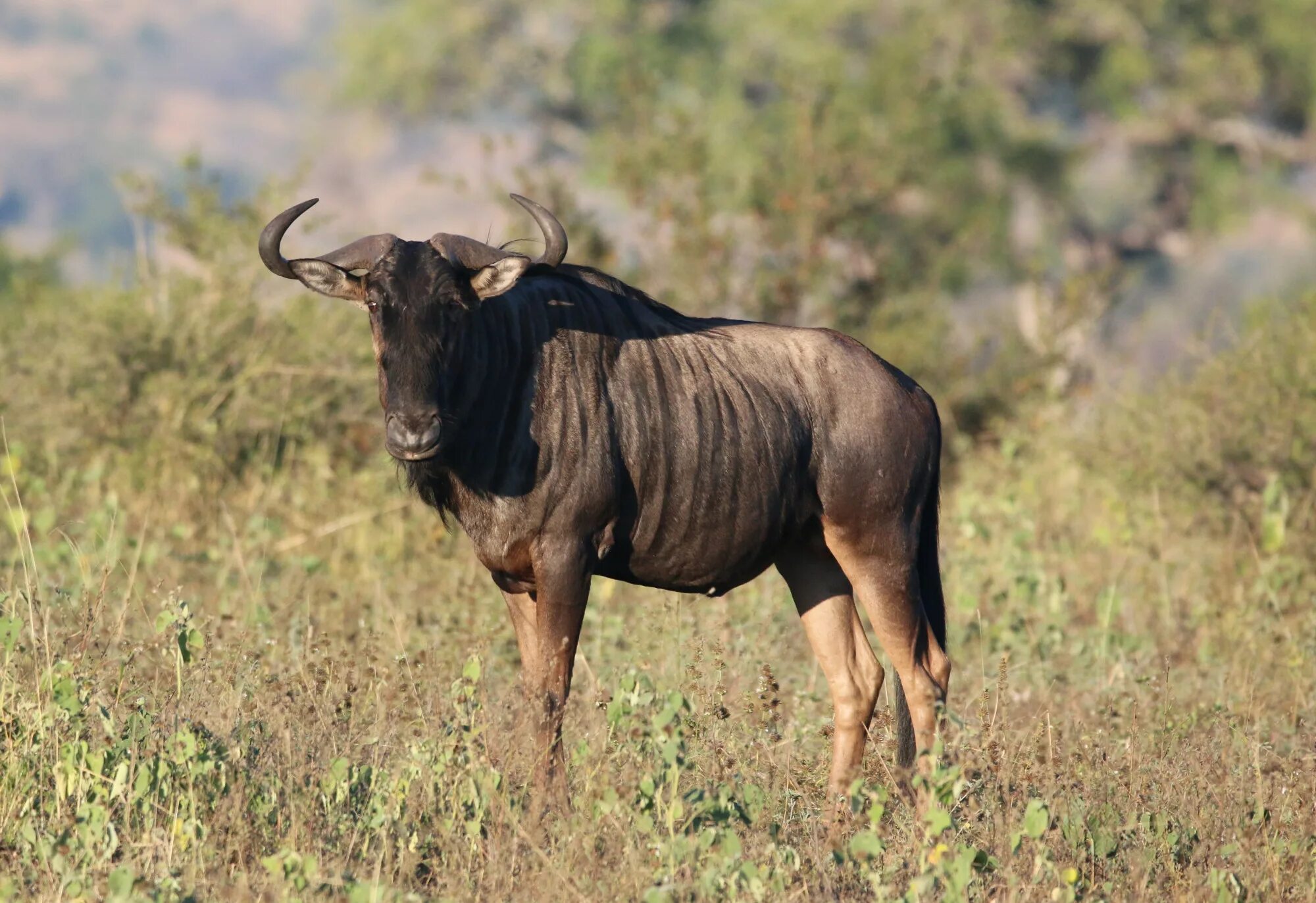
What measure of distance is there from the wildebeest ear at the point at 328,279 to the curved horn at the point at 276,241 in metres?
0.03

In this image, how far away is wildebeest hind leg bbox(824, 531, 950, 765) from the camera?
6090 millimetres

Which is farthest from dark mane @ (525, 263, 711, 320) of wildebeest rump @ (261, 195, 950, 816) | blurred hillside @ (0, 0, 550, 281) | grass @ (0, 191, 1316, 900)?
blurred hillside @ (0, 0, 550, 281)

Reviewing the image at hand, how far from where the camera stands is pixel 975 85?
1030 inches

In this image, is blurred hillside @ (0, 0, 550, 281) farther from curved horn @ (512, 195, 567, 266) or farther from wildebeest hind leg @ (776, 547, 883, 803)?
curved horn @ (512, 195, 567, 266)

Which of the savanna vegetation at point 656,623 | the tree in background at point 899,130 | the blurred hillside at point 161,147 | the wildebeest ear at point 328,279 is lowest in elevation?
the blurred hillside at point 161,147

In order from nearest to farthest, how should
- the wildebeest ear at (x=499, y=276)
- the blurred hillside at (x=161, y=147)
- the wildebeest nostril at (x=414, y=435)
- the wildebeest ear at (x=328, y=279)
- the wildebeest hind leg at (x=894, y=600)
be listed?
the wildebeest nostril at (x=414, y=435)
the wildebeest ear at (x=499, y=276)
the wildebeest ear at (x=328, y=279)
the wildebeest hind leg at (x=894, y=600)
the blurred hillside at (x=161, y=147)

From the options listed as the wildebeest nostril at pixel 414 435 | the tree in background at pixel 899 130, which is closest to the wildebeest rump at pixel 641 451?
the wildebeest nostril at pixel 414 435

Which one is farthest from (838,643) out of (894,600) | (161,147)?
(161,147)

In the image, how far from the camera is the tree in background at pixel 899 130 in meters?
13.4

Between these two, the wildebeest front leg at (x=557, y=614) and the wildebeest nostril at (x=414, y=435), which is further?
the wildebeest front leg at (x=557, y=614)

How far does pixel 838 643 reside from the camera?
630 centimetres

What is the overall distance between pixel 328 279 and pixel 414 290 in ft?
1.23

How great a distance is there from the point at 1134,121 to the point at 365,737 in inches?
977

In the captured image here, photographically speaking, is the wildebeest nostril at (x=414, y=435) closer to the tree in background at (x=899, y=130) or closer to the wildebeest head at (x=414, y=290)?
the wildebeest head at (x=414, y=290)
